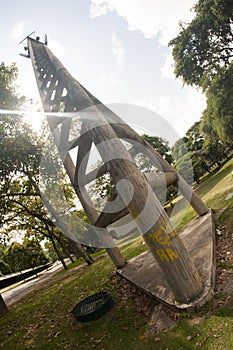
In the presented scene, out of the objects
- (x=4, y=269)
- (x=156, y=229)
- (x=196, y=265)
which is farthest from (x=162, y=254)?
(x=4, y=269)

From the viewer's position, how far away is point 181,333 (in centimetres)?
391

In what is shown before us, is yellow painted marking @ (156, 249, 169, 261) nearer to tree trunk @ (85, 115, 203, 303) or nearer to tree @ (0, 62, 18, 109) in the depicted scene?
tree trunk @ (85, 115, 203, 303)

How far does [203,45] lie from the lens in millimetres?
21219

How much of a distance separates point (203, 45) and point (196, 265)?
21.9 m

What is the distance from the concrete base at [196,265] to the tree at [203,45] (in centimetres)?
1802

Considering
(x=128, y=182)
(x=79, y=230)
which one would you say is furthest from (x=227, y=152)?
(x=128, y=182)

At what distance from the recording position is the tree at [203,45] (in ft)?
64.2

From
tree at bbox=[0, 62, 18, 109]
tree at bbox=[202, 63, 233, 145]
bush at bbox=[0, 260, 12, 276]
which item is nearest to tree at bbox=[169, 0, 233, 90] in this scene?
tree at bbox=[202, 63, 233, 145]

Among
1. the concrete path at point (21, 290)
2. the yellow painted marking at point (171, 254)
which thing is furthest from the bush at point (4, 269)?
the yellow painted marking at point (171, 254)

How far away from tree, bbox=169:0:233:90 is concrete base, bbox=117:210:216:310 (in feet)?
59.1

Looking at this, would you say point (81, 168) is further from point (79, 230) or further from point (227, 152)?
point (227, 152)

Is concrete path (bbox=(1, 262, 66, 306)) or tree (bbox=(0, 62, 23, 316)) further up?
tree (bbox=(0, 62, 23, 316))

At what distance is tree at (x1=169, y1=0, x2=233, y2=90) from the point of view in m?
19.6

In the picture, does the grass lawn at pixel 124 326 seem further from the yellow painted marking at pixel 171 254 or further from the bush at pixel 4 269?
the bush at pixel 4 269
